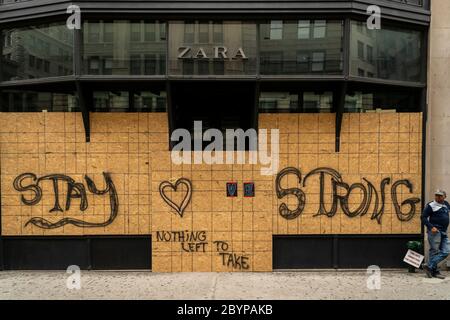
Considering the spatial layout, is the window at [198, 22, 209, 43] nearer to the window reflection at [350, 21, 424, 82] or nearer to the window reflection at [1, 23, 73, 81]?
the window reflection at [1, 23, 73, 81]

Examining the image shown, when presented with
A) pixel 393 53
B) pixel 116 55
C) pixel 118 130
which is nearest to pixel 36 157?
pixel 118 130

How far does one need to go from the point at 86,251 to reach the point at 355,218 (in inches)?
241

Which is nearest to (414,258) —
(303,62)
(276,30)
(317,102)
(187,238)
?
(317,102)

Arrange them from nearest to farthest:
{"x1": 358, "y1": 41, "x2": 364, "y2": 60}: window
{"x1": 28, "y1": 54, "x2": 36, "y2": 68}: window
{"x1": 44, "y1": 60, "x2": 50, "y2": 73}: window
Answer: {"x1": 358, "y1": 41, "x2": 364, "y2": 60}: window < {"x1": 44, "y1": 60, "x2": 50, "y2": 73}: window < {"x1": 28, "y1": 54, "x2": 36, "y2": 68}: window

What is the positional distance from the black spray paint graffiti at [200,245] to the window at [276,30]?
4510 millimetres

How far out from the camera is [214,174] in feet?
26.5

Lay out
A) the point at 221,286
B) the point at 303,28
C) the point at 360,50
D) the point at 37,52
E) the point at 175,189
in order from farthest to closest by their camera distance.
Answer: the point at 175,189 → the point at 37,52 → the point at 360,50 → the point at 303,28 → the point at 221,286

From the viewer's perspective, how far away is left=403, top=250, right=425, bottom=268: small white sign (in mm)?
7734

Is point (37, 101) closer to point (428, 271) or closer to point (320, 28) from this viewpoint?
point (320, 28)

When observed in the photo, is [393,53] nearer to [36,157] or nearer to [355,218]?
[355,218]

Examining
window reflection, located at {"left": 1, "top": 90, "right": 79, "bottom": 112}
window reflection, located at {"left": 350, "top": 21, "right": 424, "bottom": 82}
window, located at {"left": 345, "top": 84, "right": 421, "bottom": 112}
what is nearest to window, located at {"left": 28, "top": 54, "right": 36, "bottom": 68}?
window reflection, located at {"left": 1, "top": 90, "right": 79, "bottom": 112}

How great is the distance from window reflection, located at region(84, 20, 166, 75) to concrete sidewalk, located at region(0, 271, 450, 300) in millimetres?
4391

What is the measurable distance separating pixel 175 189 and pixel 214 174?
93cm

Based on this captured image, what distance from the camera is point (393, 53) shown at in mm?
7973
